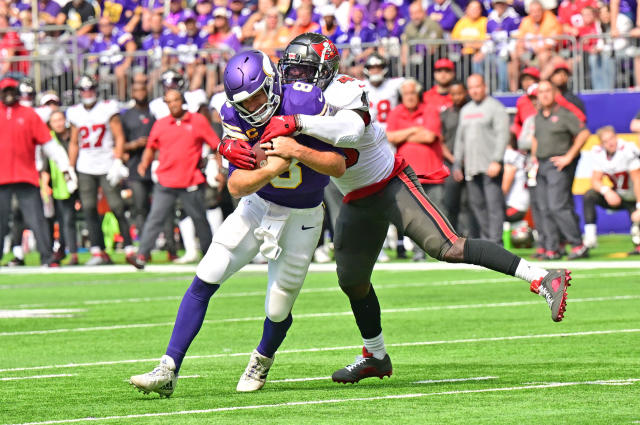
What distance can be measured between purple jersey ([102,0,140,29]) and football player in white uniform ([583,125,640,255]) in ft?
36.0

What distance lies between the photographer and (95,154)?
1677cm

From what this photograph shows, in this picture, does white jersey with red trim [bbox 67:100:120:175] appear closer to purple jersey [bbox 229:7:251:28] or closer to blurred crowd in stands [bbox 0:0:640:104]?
blurred crowd in stands [bbox 0:0:640:104]

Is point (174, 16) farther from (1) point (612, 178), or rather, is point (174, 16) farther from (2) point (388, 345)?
(2) point (388, 345)

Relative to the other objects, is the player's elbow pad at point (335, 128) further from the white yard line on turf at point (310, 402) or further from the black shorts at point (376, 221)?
the white yard line on turf at point (310, 402)

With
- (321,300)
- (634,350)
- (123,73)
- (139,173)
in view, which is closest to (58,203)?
(139,173)

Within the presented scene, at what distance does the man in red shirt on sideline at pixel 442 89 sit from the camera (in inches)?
653

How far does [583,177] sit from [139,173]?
21.2 feet

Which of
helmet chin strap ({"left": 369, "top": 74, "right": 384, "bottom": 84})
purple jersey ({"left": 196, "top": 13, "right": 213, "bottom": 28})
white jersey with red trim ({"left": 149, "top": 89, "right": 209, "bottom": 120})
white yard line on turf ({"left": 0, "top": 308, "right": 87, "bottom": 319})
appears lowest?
white yard line on turf ({"left": 0, "top": 308, "right": 87, "bottom": 319})

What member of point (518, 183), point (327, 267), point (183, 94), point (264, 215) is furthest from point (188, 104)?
point (264, 215)

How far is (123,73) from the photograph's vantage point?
71.8 feet

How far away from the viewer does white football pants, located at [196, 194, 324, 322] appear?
6.59m

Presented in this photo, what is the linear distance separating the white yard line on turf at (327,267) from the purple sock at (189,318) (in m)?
7.97

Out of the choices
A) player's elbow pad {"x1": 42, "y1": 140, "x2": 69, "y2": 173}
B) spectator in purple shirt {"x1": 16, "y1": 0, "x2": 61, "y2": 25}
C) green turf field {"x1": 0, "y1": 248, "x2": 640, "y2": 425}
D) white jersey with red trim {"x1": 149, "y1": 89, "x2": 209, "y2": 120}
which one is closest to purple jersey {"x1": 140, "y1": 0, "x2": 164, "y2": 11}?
spectator in purple shirt {"x1": 16, "y1": 0, "x2": 61, "y2": 25}

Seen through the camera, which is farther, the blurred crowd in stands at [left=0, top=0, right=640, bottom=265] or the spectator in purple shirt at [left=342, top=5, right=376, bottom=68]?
the spectator in purple shirt at [left=342, top=5, right=376, bottom=68]
